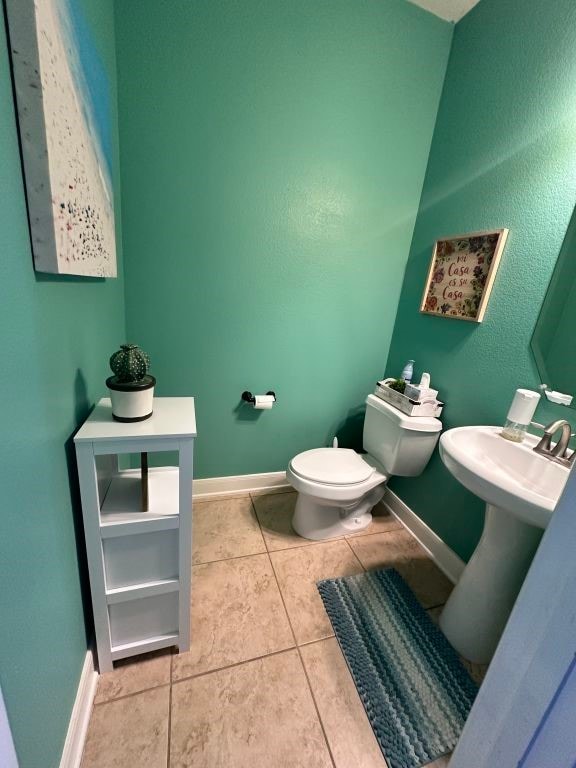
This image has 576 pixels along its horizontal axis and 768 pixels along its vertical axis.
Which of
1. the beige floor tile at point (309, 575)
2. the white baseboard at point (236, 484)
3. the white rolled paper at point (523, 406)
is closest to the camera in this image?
the white rolled paper at point (523, 406)

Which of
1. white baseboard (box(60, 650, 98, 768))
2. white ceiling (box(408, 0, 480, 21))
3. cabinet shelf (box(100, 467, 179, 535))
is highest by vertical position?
white ceiling (box(408, 0, 480, 21))

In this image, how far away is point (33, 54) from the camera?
1.69ft

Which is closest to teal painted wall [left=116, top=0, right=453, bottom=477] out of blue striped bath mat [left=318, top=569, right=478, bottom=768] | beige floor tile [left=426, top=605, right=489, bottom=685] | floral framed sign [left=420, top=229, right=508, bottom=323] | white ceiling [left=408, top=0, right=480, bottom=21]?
white ceiling [left=408, top=0, right=480, bottom=21]

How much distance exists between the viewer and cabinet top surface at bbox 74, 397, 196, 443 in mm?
781

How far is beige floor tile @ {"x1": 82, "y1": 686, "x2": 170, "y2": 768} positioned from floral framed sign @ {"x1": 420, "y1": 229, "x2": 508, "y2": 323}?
1.81 meters

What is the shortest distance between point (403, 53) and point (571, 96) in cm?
80

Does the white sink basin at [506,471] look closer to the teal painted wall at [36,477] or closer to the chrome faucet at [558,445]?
the chrome faucet at [558,445]

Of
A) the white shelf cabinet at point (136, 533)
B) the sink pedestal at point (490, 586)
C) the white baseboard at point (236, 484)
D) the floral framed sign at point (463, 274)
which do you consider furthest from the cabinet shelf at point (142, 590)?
the floral framed sign at point (463, 274)

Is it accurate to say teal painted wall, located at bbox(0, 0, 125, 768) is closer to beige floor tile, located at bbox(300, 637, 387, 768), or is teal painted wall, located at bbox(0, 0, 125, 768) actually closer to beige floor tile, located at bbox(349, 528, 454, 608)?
beige floor tile, located at bbox(300, 637, 387, 768)

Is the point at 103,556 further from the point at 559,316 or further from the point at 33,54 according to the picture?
the point at 559,316

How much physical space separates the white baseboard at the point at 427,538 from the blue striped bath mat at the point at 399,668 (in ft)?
0.86

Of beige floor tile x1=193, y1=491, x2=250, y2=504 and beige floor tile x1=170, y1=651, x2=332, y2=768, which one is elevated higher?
beige floor tile x1=193, y1=491, x2=250, y2=504

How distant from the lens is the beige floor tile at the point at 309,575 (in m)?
1.19

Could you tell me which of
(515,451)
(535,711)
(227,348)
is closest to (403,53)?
(227,348)
